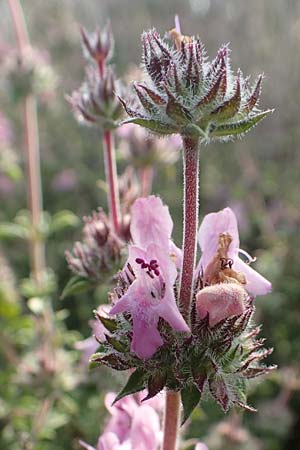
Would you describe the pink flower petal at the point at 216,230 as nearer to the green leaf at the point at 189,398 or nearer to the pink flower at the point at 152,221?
the pink flower at the point at 152,221

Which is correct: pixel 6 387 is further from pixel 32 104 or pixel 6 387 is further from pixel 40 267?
pixel 32 104

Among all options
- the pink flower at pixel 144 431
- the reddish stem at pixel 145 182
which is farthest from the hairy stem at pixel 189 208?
the reddish stem at pixel 145 182

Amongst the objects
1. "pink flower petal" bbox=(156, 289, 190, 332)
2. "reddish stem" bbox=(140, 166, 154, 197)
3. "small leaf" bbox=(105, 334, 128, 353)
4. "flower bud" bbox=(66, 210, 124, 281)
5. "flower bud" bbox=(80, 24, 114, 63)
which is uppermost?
"flower bud" bbox=(80, 24, 114, 63)

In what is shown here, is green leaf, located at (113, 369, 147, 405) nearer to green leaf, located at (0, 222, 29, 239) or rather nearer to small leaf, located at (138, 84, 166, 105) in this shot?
small leaf, located at (138, 84, 166, 105)

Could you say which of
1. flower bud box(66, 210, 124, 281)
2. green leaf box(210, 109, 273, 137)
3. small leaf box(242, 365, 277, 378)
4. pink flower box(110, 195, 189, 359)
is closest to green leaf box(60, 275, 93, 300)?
flower bud box(66, 210, 124, 281)

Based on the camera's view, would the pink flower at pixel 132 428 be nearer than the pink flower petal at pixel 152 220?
No

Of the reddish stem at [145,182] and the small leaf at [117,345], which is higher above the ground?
the reddish stem at [145,182]

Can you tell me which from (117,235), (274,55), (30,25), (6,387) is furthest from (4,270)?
(274,55)
